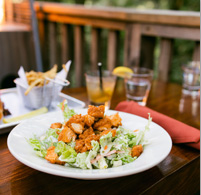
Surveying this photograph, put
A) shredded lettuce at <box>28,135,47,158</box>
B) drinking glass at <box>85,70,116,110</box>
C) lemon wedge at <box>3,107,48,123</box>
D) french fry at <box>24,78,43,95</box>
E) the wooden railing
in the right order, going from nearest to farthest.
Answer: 1. shredded lettuce at <box>28,135,47,158</box>
2. lemon wedge at <box>3,107,48,123</box>
3. french fry at <box>24,78,43,95</box>
4. drinking glass at <box>85,70,116,110</box>
5. the wooden railing

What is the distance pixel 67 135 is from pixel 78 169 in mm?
155

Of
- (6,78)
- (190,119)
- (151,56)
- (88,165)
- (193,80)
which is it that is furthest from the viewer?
(6,78)

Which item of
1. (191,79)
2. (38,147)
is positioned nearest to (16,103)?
(38,147)

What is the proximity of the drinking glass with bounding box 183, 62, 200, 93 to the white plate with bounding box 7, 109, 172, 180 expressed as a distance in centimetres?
81

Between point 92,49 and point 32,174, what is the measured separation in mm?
2242

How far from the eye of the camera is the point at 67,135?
2.84 ft

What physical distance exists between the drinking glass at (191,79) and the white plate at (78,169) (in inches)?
32.1

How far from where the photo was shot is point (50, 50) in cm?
354

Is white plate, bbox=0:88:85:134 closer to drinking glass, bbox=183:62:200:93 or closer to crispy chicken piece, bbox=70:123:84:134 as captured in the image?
crispy chicken piece, bbox=70:123:84:134

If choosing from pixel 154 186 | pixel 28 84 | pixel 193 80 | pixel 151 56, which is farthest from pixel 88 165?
→ pixel 151 56

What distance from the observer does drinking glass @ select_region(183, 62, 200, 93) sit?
169cm

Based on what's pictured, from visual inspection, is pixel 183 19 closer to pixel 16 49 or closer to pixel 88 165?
pixel 88 165

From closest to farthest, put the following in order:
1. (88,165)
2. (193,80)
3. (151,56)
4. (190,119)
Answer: (88,165) < (190,119) < (193,80) < (151,56)

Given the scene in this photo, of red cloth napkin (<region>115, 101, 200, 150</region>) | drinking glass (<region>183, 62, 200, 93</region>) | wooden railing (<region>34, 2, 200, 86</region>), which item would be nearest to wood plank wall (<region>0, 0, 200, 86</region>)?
wooden railing (<region>34, 2, 200, 86</region>)
